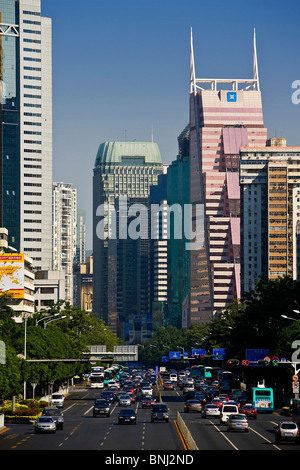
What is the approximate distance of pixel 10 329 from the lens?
13225 centimetres

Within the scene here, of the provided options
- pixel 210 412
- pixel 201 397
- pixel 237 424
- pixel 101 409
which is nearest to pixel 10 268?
pixel 201 397

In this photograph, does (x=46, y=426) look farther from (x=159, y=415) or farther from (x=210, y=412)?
(x=210, y=412)

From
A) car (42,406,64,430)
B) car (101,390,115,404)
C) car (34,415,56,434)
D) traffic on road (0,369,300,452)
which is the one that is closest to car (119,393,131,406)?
traffic on road (0,369,300,452)

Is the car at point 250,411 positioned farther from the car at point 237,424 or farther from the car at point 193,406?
the car at point 237,424

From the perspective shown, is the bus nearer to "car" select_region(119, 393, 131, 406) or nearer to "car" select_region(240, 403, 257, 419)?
"car" select_region(240, 403, 257, 419)

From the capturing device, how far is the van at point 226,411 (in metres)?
91.4

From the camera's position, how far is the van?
300 feet

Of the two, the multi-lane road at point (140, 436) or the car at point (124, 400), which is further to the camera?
the car at point (124, 400)

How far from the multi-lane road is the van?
71 cm

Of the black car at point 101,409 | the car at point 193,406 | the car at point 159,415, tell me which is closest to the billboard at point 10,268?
the car at point 193,406

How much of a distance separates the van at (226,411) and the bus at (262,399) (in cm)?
2125

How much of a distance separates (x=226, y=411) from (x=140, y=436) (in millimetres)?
18564
